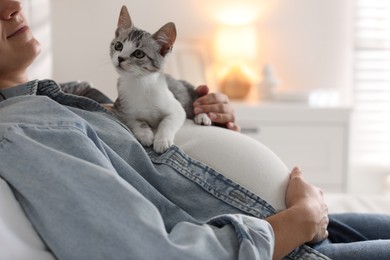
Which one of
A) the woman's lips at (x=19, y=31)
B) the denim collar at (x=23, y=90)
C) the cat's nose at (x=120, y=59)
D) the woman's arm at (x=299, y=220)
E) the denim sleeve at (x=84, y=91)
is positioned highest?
the woman's lips at (x=19, y=31)

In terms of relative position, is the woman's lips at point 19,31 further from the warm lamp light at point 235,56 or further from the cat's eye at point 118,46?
the warm lamp light at point 235,56

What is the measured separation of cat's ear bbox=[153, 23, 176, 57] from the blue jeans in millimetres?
520

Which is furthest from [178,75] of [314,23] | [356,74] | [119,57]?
[119,57]

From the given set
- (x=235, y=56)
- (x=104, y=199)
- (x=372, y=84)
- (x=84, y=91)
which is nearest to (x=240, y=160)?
(x=104, y=199)

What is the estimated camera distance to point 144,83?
117 centimetres

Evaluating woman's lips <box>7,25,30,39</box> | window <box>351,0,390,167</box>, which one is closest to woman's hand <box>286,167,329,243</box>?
woman's lips <box>7,25,30,39</box>

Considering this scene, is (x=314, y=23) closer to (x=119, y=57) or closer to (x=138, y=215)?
(x=119, y=57)

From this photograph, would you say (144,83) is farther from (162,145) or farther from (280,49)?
(280,49)

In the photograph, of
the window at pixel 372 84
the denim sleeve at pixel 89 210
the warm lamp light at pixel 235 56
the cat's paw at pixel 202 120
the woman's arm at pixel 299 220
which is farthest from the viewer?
the window at pixel 372 84

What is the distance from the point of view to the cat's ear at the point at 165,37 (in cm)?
111

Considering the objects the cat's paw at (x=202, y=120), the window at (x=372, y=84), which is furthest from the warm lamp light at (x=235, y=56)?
the cat's paw at (x=202, y=120)

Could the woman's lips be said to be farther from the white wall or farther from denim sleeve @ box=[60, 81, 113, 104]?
the white wall

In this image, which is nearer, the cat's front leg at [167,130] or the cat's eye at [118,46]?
the cat's front leg at [167,130]

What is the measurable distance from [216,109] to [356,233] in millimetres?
451
